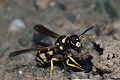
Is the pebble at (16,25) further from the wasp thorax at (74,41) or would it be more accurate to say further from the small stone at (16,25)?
the wasp thorax at (74,41)

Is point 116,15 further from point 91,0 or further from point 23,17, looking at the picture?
point 23,17

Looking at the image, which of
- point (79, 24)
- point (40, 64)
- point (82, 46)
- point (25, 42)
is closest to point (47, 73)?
point (40, 64)

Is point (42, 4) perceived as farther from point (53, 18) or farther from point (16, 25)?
point (16, 25)

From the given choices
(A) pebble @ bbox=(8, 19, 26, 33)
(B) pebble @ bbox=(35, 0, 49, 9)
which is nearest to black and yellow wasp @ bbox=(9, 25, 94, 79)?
(A) pebble @ bbox=(8, 19, 26, 33)

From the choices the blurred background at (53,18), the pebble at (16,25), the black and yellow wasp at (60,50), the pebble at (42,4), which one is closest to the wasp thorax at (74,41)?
the black and yellow wasp at (60,50)

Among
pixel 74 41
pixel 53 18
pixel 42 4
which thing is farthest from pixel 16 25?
pixel 74 41

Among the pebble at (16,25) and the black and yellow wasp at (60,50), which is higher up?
the pebble at (16,25)

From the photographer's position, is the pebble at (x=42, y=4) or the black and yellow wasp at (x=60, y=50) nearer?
the black and yellow wasp at (x=60, y=50)
